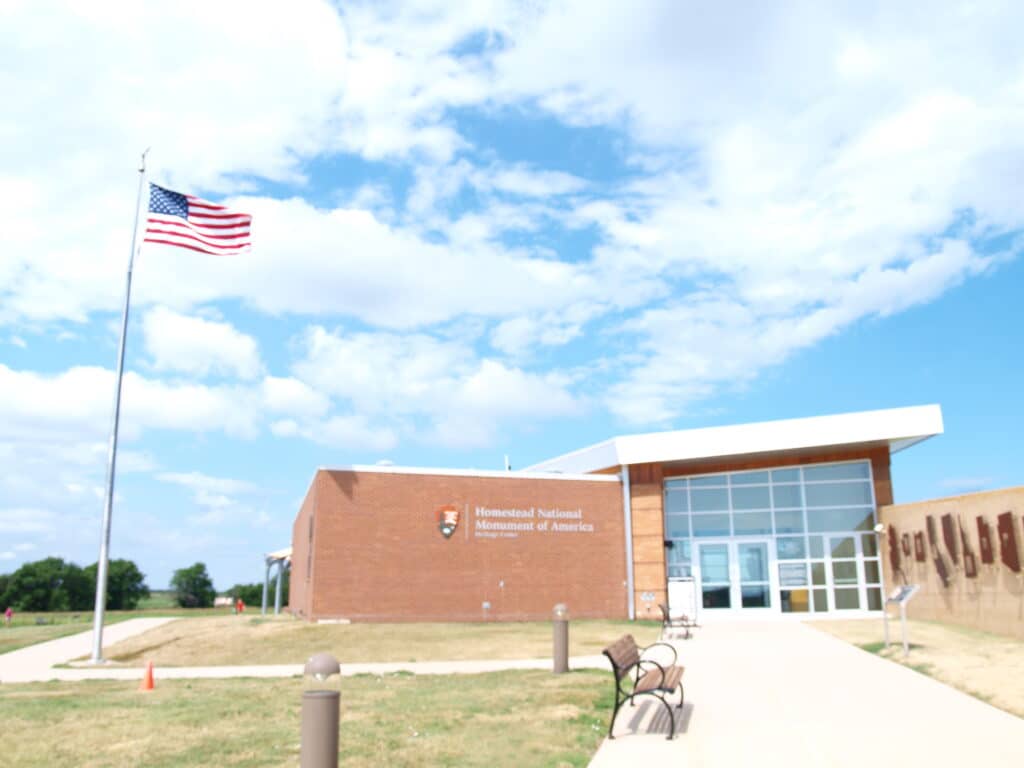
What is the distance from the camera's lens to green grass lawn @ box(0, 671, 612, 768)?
778cm

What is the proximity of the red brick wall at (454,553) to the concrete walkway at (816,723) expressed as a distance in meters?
12.7

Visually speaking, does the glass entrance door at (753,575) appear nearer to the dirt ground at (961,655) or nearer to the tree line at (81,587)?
the dirt ground at (961,655)

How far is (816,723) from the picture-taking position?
927cm

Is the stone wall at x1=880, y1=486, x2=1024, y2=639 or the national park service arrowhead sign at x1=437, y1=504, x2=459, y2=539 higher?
the national park service arrowhead sign at x1=437, y1=504, x2=459, y2=539

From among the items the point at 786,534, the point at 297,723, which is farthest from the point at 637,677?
the point at 786,534

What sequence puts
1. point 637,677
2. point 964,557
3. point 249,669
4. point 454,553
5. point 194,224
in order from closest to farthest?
point 637,677 → point 249,669 → point 194,224 → point 964,557 → point 454,553

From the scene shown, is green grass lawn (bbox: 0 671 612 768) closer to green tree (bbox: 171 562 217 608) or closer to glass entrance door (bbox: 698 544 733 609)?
glass entrance door (bbox: 698 544 733 609)

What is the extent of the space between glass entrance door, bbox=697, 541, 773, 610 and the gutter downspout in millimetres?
2295

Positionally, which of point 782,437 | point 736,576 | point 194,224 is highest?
point 194,224

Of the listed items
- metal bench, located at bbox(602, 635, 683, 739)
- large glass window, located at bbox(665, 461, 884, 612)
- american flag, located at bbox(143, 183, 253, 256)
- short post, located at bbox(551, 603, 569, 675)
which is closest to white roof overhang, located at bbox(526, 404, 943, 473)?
large glass window, located at bbox(665, 461, 884, 612)

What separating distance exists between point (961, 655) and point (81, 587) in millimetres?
64747

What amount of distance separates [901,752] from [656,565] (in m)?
20.3

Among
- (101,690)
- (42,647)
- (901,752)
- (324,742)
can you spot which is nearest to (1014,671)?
(901,752)

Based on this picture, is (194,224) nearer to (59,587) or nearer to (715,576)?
(715,576)
